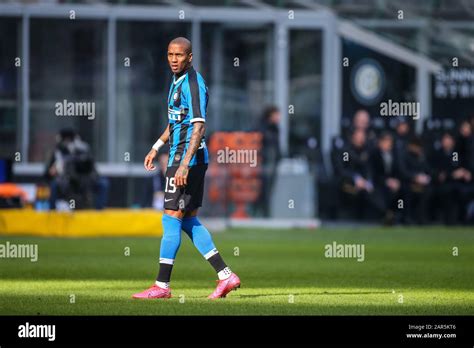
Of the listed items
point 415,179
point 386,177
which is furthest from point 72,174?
point 415,179

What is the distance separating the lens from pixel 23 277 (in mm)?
16500

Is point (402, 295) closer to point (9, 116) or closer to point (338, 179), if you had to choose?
point (338, 179)

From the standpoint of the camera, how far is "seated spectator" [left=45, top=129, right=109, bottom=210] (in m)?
27.9

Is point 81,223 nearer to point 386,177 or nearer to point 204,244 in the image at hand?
point 386,177

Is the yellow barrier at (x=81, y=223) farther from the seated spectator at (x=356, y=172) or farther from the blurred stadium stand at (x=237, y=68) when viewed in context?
the seated spectator at (x=356, y=172)

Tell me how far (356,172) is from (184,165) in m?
17.7

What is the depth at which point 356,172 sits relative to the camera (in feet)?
99.6

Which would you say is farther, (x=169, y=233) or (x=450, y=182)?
(x=450, y=182)
